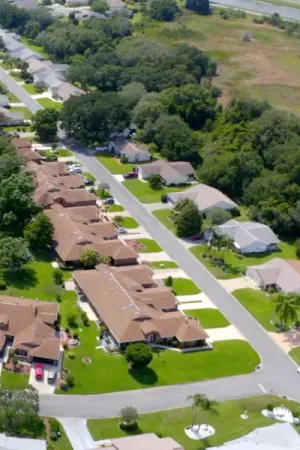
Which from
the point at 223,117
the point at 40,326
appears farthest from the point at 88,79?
the point at 40,326

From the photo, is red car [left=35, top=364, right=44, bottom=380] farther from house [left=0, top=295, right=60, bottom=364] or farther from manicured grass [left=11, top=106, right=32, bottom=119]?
manicured grass [left=11, top=106, right=32, bottom=119]

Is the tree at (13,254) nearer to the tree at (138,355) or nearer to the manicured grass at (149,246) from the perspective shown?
the manicured grass at (149,246)

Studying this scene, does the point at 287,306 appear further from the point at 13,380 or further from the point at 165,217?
the point at 165,217

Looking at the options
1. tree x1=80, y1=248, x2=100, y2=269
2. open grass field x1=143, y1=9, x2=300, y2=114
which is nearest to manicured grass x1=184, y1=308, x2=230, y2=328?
tree x1=80, y1=248, x2=100, y2=269

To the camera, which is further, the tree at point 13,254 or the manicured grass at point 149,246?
the manicured grass at point 149,246

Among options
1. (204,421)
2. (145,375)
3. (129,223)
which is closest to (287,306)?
(145,375)

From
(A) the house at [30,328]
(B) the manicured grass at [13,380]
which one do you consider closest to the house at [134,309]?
(A) the house at [30,328]
